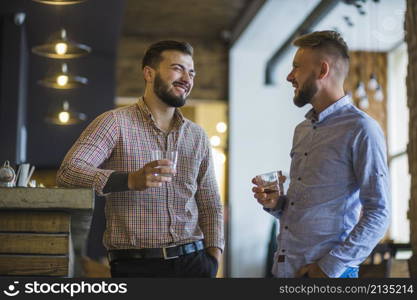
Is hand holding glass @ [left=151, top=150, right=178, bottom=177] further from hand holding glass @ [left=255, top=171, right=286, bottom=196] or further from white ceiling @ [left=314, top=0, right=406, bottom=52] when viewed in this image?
white ceiling @ [left=314, top=0, right=406, bottom=52]

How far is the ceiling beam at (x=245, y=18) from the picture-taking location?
391 inches

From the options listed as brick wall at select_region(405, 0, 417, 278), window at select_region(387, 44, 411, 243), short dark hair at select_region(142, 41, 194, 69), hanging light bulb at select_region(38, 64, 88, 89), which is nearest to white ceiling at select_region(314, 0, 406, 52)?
window at select_region(387, 44, 411, 243)

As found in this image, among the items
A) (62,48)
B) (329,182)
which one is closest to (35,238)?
(329,182)

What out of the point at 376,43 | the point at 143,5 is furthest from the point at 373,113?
the point at 143,5

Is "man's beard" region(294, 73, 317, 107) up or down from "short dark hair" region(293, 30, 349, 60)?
down

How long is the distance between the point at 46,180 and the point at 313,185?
760cm

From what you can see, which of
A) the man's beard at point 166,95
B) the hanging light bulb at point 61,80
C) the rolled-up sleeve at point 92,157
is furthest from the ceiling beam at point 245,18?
the rolled-up sleeve at point 92,157

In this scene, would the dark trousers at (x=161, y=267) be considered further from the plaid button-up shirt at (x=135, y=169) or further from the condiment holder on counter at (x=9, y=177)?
the condiment holder on counter at (x=9, y=177)

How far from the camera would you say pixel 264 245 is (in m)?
11.7

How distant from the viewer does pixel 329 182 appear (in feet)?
8.05

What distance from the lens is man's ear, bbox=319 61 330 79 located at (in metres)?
2.56

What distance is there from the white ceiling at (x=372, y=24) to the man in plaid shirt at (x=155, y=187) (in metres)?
7.00

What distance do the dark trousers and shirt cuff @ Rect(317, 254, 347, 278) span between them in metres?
0.58

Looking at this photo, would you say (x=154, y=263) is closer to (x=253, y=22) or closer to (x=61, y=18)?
(x=61, y=18)
